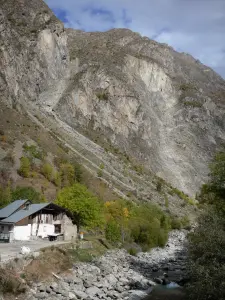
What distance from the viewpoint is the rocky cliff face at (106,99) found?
340ft

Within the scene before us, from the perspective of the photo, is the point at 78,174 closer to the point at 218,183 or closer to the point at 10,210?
the point at 10,210

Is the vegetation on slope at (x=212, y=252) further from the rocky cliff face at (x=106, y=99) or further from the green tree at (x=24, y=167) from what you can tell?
the rocky cliff face at (x=106, y=99)

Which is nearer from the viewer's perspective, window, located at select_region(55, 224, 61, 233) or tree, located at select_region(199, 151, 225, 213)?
tree, located at select_region(199, 151, 225, 213)

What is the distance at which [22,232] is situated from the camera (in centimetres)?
3791

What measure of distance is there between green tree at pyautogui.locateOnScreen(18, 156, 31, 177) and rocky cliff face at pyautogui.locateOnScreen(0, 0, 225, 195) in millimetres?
27067

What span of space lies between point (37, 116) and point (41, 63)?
97.7ft

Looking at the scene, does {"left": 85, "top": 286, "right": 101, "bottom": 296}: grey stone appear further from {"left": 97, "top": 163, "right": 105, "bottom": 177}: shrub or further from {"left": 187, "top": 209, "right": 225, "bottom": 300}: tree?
{"left": 97, "top": 163, "right": 105, "bottom": 177}: shrub

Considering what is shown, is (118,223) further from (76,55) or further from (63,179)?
(76,55)

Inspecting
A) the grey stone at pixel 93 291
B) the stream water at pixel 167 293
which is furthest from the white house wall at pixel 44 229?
the grey stone at pixel 93 291

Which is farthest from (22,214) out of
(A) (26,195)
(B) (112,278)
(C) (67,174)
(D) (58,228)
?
(C) (67,174)

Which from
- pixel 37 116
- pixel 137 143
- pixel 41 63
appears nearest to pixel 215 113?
pixel 137 143

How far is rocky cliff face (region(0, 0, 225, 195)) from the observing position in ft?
340

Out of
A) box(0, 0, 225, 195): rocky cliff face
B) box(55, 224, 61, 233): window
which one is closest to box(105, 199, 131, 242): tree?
box(55, 224, 61, 233): window

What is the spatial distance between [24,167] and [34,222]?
23.9 m
